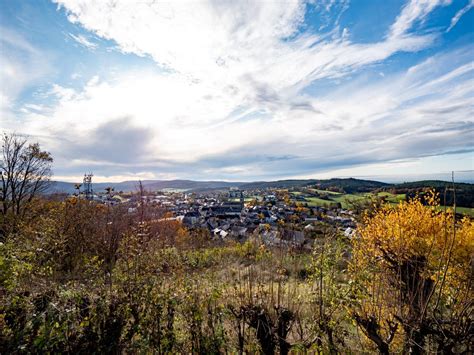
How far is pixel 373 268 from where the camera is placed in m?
3.31

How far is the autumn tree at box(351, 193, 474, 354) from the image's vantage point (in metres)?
2.44

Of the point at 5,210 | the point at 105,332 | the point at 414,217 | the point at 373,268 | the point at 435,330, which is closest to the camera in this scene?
the point at 435,330

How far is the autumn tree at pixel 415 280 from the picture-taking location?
8.02 ft

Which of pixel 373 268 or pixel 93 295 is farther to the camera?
pixel 373 268

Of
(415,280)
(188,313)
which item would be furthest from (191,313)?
(415,280)

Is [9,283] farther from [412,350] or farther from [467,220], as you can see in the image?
[467,220]

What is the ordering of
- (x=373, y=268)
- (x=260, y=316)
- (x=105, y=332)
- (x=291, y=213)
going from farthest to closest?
(x=291, y=213), (x=373, y=268), (x=260, y=316), (x=105, y=332)

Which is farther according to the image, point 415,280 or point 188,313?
point 415,280

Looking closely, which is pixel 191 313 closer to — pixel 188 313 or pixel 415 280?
pixel 188 313

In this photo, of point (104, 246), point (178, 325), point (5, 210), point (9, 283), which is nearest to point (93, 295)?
point (9, 283)

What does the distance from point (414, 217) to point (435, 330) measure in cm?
361

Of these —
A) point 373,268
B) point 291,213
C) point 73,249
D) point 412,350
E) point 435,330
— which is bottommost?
point 73,249

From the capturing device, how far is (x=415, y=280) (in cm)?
410

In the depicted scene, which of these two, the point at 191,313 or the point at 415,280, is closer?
the point at 191,313
